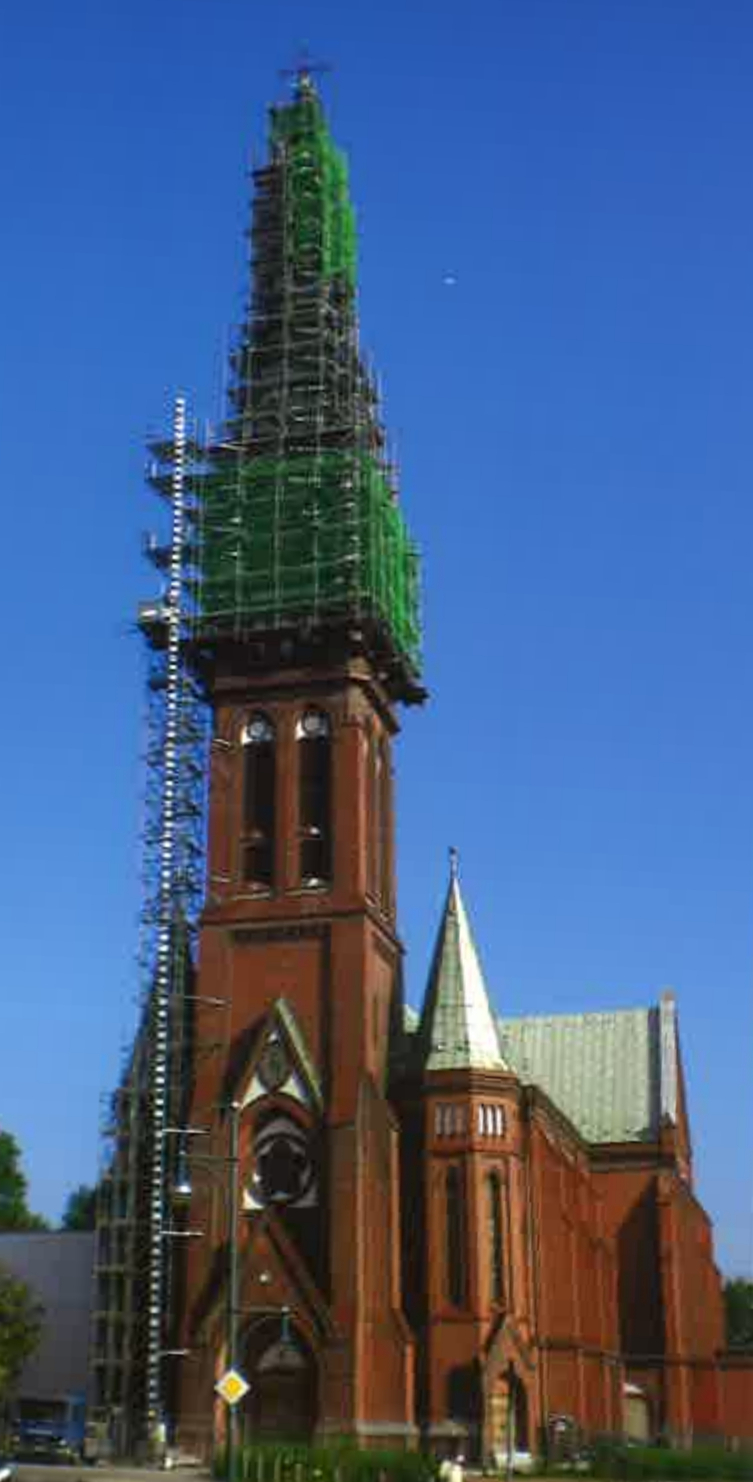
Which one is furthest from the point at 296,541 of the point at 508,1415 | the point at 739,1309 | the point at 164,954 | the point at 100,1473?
the point at 739,1309

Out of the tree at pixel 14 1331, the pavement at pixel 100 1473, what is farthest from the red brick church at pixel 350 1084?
the tree at pixel 14 1331

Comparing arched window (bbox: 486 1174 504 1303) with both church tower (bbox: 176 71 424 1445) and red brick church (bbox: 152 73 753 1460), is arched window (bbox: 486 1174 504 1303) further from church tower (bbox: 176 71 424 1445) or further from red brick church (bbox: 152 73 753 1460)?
church tower (bbox: 176 71 424 1445)

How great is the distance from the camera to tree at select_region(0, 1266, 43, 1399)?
206 feet

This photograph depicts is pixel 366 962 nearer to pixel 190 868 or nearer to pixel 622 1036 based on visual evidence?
pixel 190 868

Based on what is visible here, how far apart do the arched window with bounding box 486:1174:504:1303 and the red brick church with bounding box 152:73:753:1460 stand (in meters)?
0.10

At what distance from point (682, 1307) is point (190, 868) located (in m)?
27.7

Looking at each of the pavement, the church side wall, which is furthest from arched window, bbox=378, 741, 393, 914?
the pavement

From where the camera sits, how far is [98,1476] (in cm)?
Result: 5378

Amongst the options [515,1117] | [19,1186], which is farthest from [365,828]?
[19,1186]

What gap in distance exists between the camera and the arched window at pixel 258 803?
68875mm

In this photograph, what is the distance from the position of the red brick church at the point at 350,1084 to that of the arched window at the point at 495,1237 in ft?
0.32

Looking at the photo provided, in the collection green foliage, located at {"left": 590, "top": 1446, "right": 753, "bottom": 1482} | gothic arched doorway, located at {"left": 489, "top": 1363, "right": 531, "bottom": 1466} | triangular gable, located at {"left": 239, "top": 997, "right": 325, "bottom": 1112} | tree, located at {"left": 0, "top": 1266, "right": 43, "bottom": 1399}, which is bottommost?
green foliage, located at {"left": 590, "top": 1446, "right": 753, "bottom": 1482}

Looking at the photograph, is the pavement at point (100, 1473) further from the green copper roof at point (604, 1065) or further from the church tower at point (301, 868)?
the green copper roof at point (604, 1065)

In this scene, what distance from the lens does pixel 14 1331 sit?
64.0 meters
